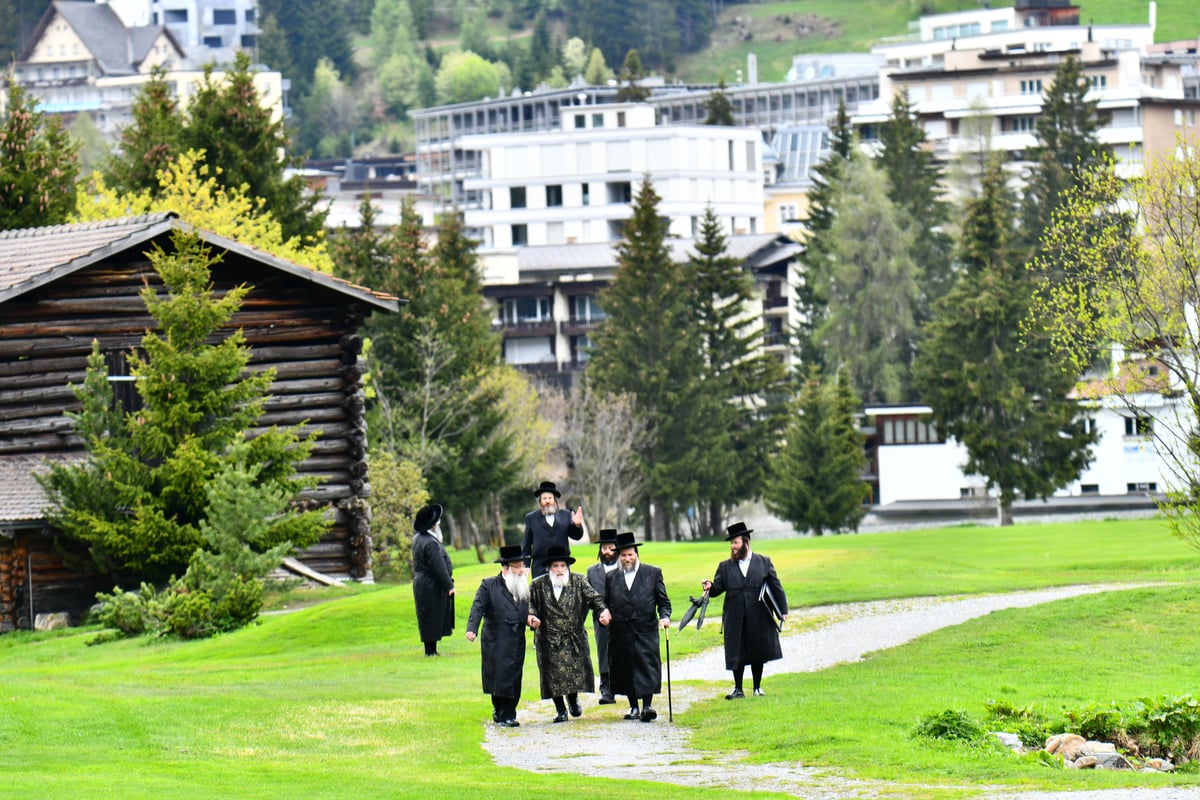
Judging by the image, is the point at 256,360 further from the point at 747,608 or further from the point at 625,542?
the point at 747,608

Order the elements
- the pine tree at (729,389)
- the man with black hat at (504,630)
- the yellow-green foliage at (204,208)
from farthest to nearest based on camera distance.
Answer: the pine tree at (729,389) → the yellow-green foliage at (204,208) → the man with black hat at (504,630)

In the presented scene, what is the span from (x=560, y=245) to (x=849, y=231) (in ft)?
117

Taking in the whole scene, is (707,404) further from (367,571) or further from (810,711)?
(810,711)

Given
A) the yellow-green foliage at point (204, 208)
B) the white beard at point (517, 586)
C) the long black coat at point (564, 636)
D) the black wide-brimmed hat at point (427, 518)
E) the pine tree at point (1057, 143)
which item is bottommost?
the long black coat at point (564, 636)

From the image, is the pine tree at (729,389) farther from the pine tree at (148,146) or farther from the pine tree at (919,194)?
the pine tree at (148,146)

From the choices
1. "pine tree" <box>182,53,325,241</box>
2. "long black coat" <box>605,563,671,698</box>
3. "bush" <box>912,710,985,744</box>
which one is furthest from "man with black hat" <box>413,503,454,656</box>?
"pine tree" <box>182,53,325,241</box>

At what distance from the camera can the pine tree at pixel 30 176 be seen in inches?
2140

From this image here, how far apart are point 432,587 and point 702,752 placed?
8556mm

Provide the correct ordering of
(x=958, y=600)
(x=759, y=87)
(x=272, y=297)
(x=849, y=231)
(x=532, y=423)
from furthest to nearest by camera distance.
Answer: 1. (x=759, y=87)
2. (x=849, y=231)
3. (x=532, y=423)
4. (x=272, y=297)
5. (x=958, y=600)

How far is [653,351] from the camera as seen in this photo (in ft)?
297

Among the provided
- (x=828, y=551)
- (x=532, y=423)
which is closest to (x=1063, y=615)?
(x=828, y=551)

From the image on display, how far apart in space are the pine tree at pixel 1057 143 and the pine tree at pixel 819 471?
90.3ft

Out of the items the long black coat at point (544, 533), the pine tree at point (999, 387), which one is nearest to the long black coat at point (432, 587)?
the long black coat at point (544, 533)

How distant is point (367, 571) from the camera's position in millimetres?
43531
